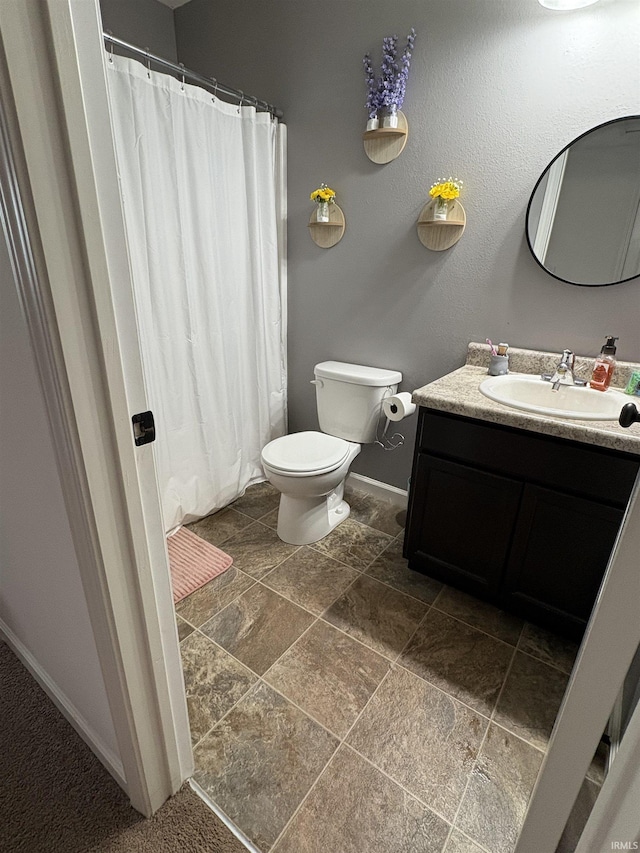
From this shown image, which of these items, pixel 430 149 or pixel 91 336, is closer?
pixel 91 336

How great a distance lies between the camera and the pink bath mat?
177 cm

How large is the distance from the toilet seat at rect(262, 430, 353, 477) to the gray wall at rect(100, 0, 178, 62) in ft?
6.48

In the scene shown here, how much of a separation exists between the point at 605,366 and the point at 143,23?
267cm

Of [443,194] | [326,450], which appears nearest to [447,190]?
[443,194]

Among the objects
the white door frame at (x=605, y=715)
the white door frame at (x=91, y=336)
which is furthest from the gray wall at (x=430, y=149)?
the white door frame at (x=91, y=336)

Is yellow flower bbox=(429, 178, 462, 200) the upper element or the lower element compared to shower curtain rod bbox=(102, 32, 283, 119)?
lower

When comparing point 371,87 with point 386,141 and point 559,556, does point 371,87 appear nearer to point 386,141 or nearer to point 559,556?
point 386,141

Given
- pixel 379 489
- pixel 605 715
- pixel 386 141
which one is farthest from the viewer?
pixel 379 489

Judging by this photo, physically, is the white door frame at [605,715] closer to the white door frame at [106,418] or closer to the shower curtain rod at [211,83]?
the white door frame at [106,418]

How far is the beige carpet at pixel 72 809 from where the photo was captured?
3.22 feet

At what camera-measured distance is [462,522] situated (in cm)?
158

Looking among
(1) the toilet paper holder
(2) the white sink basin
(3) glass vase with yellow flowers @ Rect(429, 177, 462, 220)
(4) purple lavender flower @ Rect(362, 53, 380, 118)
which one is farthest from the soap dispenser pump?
(4) purple lavender flower @ Rect(362, 53, 380, 118)

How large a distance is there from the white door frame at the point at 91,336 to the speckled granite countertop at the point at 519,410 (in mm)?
1006

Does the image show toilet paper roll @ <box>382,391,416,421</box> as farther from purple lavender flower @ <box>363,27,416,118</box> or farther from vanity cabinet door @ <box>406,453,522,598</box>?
purple lavender flower @ <box>363,27,416,118</box>
